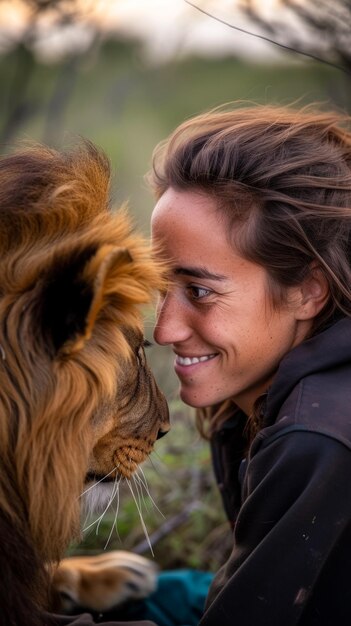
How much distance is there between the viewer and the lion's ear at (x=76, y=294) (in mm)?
2117

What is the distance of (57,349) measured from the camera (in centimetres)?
227

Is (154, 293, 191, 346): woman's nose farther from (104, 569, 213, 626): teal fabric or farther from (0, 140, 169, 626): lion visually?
(104, 569, 213, 626): teal fabric

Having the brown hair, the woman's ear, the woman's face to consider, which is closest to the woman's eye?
the woman's face

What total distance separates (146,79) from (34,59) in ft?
14.6

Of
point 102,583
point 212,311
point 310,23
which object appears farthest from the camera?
point 310,23

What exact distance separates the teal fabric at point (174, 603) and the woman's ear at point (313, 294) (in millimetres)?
1192

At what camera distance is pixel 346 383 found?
267 centimetres

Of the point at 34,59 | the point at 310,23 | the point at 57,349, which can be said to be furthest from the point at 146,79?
the point at 57,349

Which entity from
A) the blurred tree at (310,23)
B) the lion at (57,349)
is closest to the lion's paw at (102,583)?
the lion at (57,349)

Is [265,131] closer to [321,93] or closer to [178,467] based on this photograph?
[178,467]

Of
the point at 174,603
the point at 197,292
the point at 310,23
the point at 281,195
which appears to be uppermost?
the point at 310,23

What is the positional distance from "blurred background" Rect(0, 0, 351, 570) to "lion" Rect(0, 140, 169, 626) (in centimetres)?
32

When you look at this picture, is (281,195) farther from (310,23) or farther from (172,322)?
(310,23)

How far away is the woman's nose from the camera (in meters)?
2.96
